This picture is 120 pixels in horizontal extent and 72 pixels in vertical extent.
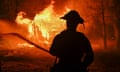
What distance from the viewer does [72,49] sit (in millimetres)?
5098

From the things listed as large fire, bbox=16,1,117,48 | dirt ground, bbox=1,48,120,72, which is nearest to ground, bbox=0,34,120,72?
dirt ground, bbox=1,48,120,72

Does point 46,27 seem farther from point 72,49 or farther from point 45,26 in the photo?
point 72,49

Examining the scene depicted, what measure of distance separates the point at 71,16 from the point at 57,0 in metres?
21.3

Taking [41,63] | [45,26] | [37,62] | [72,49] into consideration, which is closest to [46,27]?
[45,26]

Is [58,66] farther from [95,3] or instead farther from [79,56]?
[95,3]

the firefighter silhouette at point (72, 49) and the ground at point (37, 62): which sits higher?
the firefighter silhouette at point (72, 49)

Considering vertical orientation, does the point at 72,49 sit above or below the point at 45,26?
above

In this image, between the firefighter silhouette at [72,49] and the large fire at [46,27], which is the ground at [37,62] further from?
the firefighter silhouette at [72,49]

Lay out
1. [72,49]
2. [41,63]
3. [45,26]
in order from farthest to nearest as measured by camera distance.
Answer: [45,26] → [41,63] → [72,49]

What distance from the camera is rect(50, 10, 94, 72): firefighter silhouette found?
5.00 metres

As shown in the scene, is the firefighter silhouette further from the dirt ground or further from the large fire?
the large fire

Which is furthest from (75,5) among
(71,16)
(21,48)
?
(71,16)

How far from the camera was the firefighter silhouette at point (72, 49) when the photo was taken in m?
5.00

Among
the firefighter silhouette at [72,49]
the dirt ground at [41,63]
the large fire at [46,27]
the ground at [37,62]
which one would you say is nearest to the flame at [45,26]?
the large fire at [46,27]
